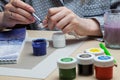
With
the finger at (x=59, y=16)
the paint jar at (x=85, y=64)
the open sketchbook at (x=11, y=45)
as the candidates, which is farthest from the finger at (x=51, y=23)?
the paint jar at (x=85, y=64)

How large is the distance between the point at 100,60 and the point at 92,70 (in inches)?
2.1

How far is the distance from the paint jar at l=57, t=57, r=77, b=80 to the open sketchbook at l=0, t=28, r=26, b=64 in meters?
0.21

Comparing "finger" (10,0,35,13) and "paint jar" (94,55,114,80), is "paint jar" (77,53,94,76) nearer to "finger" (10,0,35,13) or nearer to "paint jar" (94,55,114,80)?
"paint jar" (94,55,114,80)

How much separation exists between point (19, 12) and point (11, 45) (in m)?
0.17

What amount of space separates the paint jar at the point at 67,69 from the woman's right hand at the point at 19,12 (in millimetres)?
395

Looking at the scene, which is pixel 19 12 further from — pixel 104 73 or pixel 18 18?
pixel 104 73

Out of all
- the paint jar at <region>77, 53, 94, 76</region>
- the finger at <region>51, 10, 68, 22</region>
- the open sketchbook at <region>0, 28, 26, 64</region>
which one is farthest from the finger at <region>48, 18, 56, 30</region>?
the paint jar at <region>77, 53, 94, 76</region>

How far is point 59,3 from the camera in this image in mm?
1457

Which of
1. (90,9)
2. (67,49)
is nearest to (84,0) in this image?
(90,9)

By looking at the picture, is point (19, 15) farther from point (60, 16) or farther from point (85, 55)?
point (85, 55)

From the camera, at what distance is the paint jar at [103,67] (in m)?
→ 0.77

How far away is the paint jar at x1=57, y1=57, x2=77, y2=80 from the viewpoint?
0.77 m

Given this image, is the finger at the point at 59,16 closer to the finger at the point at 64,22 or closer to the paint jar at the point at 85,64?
the finger at the point at 64,22

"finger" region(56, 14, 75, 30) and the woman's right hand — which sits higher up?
the woman's right hand
